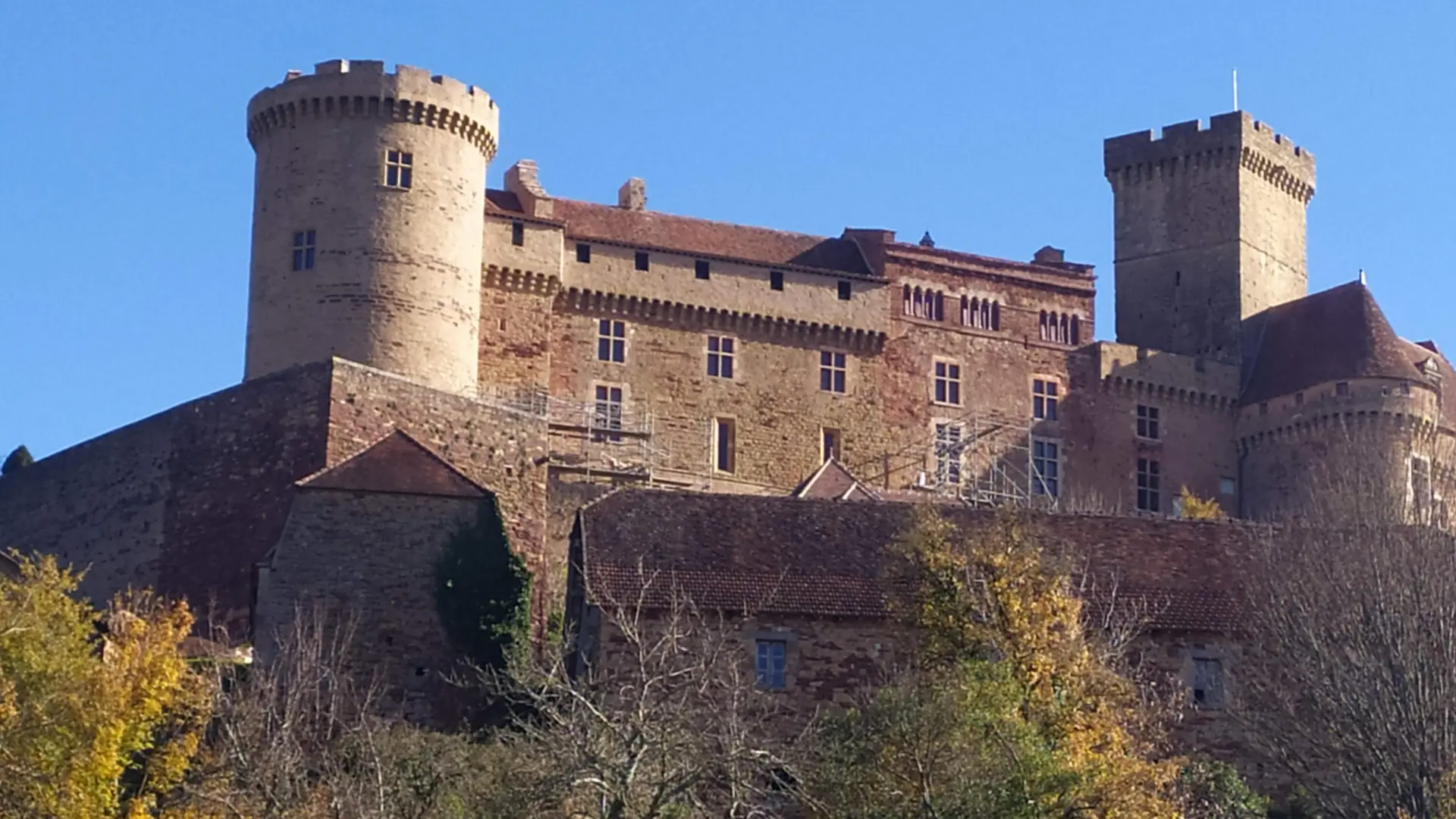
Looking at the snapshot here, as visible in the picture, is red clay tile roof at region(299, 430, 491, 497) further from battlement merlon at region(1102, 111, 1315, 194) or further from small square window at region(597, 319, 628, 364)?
battlement merlon at region(1102, 111, 1315, 194)

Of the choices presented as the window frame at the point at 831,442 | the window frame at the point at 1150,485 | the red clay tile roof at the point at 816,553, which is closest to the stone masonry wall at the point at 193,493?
the red clay tile roof at the point at 816,553

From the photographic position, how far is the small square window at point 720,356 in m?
63.2

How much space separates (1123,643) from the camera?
4094cm

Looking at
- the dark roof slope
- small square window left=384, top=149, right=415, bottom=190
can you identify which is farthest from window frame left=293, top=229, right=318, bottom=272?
the dark roof slope

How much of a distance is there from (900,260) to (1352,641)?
2572cm

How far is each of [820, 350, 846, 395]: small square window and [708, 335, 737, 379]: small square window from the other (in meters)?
2.21

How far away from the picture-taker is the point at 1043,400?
6725 cm

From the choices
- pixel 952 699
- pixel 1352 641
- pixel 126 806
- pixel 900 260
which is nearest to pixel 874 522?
pixel 1352 641

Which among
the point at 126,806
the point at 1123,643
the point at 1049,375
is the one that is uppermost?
the point at 1049,375

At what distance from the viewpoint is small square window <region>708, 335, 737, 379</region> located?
63156 mm

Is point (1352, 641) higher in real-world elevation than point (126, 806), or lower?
higher

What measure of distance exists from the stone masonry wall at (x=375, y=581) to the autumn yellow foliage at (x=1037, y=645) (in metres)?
8.65

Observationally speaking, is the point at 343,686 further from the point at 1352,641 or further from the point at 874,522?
the point at 1352,641

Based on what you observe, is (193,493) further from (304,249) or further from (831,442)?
(831,442)
